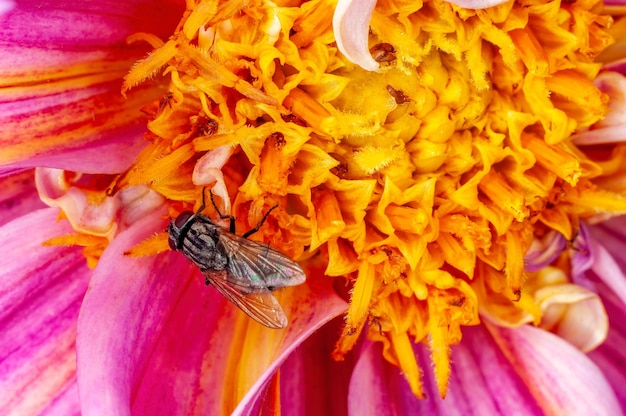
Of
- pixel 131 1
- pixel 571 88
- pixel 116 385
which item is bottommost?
pixel 116 385

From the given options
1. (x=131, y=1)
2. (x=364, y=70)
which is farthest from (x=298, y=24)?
(x=131, y=1)

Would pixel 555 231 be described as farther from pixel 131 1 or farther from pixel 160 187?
pixel 131 1

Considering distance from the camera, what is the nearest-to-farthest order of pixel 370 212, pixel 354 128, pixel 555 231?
pixel 354 128, pixel 370 212, pixel 555 231

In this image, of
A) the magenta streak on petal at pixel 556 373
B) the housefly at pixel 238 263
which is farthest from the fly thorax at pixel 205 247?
the magenta streak on petal at pixel 556 373

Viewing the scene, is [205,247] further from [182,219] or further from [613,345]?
[613,345]

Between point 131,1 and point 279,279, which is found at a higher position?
point 131,1

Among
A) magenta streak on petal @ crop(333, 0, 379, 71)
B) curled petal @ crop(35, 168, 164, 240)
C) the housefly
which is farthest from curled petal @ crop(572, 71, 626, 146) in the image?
curled petal @ crop(35, 168, 164, 240)

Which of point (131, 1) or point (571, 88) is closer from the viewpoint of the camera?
point (131, 1)

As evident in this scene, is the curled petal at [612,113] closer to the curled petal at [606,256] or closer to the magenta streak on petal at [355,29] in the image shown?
the curled petal at [606,256]
